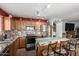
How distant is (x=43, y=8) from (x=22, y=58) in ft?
3.29

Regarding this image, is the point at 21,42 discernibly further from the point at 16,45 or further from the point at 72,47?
the point at 72,47

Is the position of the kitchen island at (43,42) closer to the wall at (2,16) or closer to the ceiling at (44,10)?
the ceiling at (44,10)

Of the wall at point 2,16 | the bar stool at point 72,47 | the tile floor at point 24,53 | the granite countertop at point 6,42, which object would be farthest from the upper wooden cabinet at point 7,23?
the bar stool at point 72,47

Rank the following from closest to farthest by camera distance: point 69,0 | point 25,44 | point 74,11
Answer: point 69,0 < point 74,11 < point 25,44

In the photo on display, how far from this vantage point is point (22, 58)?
1.98m

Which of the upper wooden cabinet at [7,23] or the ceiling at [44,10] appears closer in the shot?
the ceiling at [44,10]

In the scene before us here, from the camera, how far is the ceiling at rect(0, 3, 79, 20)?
188 centimetres

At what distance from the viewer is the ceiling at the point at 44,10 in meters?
1.88

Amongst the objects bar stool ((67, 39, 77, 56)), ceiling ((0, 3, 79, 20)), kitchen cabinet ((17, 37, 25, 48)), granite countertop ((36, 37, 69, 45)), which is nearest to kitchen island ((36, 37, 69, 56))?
granite countertop ((36, 37, 69, 45))

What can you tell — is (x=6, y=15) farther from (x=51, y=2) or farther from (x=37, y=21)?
(x=51, y=2)

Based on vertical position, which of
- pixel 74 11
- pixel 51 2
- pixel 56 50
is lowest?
pixel 56 50

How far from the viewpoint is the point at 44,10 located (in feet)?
6.48

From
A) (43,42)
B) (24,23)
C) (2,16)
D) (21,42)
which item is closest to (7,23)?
(2,16)

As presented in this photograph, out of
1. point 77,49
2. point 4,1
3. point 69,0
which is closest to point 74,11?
point 69,0
